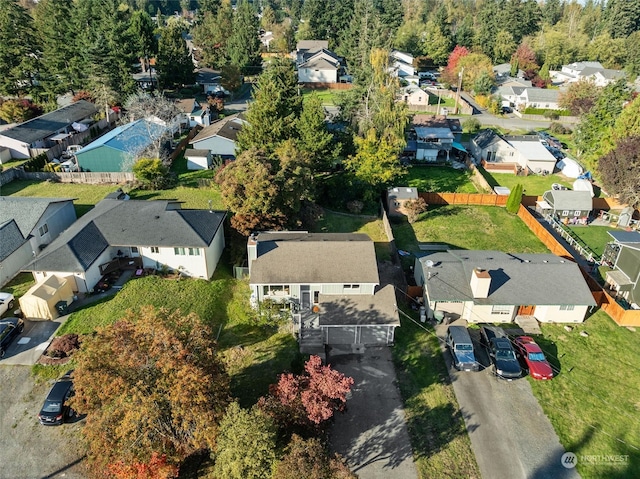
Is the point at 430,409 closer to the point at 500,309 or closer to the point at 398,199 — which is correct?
the point at 500,309

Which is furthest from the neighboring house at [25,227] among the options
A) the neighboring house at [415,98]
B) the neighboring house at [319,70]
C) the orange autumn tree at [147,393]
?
the neighboring house at [319,70]

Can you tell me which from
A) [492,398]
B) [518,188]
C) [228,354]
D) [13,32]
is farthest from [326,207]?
[13,32]

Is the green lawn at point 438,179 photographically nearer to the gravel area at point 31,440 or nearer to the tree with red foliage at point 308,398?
the tree with red foliage at point 308,398

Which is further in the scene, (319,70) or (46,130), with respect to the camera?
(319,70)

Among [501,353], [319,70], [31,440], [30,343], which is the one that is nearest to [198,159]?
[30,343]

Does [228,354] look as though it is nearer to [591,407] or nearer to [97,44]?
[591,407]

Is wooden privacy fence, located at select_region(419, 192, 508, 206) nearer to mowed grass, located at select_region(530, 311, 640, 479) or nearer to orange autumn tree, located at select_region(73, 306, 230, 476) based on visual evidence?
mowed grass, located at select_region(530, 311, 640, 479)
